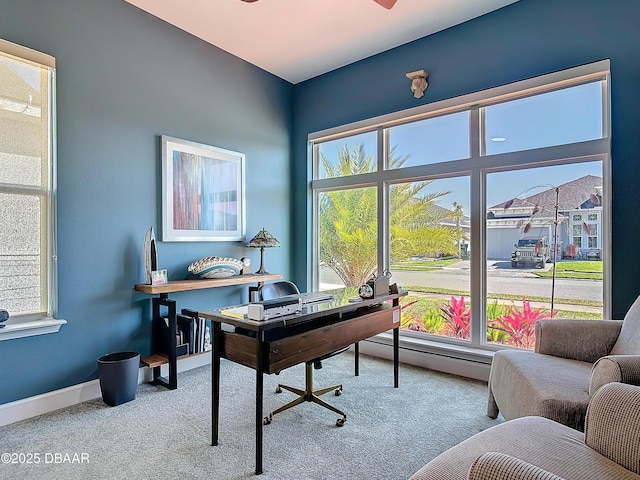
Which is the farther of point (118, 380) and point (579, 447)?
point (118, 380)

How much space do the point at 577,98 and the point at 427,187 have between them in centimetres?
135

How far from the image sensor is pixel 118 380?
2596 millimetres

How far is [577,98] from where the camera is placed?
2.83 m

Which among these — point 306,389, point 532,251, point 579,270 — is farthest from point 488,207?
point 306,389

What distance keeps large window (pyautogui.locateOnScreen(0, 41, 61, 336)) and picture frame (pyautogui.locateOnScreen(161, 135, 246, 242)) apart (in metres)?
0.85

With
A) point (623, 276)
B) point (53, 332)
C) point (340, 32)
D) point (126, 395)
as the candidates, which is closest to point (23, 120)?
point (53, 332)

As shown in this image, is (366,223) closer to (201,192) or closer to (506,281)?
(506,281)

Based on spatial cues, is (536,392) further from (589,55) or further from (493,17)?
(493,17)

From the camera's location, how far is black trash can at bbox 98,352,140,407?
101 inches

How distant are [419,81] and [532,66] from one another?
36.9 inches

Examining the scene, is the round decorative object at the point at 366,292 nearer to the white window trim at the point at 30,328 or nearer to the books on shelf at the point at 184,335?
the books on shelf at the point at 184,335

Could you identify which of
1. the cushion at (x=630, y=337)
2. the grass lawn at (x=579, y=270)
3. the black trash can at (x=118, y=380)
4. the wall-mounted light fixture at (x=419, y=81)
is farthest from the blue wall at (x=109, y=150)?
the cushion at (x=630, y=337)

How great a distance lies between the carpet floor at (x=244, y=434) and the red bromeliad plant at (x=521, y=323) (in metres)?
0.52

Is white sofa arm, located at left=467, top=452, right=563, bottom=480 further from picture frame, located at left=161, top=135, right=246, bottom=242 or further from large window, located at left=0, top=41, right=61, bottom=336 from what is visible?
picture frame, located at left=161, top=135, right=246, bottom=242
